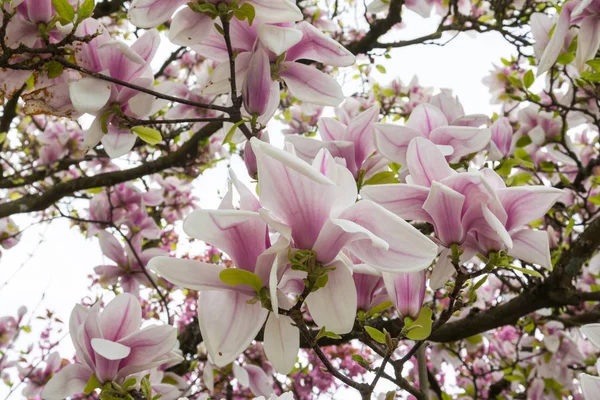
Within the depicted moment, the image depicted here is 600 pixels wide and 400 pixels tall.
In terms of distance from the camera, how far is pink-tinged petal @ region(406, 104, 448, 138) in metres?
0.85

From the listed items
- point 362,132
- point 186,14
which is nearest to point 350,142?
point 362,132

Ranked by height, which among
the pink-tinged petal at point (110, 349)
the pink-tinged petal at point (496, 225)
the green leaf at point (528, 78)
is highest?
the green leaf at point (528, 78)

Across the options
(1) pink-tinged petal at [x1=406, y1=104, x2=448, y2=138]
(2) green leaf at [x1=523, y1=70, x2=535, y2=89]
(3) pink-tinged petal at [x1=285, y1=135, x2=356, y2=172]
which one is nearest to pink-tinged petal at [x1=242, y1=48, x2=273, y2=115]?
(3) pink-tinged petal at [x1=285, y1=135, x2=356, y2=172]

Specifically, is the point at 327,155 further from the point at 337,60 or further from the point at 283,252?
the point at 337,60

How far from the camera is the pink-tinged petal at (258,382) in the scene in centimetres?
162

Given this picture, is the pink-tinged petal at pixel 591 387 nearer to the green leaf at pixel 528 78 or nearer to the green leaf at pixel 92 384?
the green leaf at pixel 92 384

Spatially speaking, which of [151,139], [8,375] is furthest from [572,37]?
[8,375]

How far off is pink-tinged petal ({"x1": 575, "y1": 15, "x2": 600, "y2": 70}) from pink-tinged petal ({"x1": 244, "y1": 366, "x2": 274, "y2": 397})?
1266 millimetres

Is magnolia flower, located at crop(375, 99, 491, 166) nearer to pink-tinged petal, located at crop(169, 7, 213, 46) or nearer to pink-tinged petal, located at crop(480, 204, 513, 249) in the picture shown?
pink-tinged petal, located at crop(480, 204, 513, 249)

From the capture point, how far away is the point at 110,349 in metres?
0.73

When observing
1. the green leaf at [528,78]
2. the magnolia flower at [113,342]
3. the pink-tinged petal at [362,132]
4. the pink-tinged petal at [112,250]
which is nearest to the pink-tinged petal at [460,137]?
the pink-tinged petal at [362,132]

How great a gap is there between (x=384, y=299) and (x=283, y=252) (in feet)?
1.03

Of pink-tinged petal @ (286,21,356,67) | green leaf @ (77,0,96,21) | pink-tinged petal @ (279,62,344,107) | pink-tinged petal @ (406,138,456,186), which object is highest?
green leaf @ (77,0,96,21)

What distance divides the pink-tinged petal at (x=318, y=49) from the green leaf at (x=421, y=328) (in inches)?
17.9
